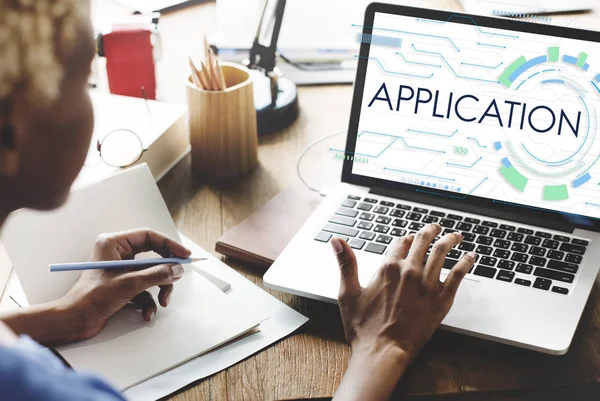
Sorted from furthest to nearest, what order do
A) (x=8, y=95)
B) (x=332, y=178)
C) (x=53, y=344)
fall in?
(x=332, y=178)
(x=53, y=344)
(x=8, y=95)

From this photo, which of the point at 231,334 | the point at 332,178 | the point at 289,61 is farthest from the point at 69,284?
the point at 289,61

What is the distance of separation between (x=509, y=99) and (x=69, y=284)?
64cm

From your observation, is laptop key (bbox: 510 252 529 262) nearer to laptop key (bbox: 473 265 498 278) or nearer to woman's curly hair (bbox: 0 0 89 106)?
laptop key (bbox: 473 265 498 278)

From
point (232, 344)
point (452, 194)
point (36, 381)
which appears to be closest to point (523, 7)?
point (452, 194)

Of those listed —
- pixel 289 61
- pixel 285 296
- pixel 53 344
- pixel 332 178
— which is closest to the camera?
pixel 53 344

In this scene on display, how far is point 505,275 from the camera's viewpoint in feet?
2.75

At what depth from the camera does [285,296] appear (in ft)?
2.82

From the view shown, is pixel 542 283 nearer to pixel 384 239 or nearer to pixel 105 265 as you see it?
pixel 384 239

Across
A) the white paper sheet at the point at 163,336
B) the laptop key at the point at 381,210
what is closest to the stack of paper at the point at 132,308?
the white paper sheet at the point at 163,336

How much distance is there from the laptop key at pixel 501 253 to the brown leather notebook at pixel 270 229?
28 cm

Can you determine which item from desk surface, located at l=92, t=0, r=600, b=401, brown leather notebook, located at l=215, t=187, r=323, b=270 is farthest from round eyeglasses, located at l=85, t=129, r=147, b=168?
brown leather notebook, located at l=215, t=187, r=323, b=270

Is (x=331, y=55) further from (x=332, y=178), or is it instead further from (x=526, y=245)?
(x=526, y=245)

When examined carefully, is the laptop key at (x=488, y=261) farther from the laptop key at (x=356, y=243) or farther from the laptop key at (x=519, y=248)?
the laptop key at (x=356, y=243)

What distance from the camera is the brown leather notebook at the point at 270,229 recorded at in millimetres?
914
